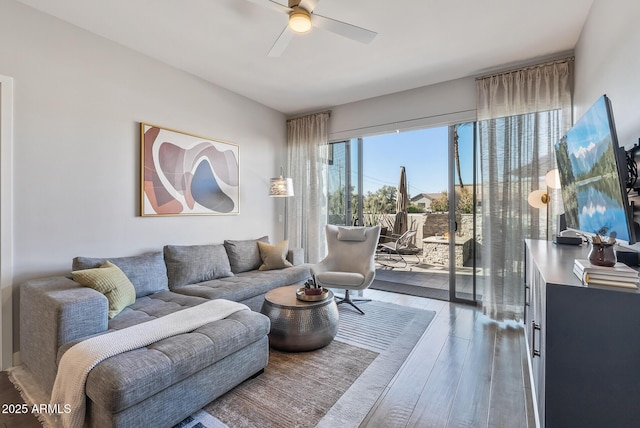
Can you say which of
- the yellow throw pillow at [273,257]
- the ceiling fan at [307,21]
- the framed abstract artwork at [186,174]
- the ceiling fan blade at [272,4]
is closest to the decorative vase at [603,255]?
the ceiling fan at [307,21]

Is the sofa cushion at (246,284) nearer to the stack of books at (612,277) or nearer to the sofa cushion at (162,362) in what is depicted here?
the sofa cushion at (162,362)

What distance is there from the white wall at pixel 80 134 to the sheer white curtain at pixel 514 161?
342 centimetres

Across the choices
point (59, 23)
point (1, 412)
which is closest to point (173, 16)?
point (59, 23)

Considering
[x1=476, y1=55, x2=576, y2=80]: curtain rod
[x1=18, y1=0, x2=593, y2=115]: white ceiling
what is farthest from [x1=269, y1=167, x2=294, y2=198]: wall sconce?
[x1=476, y1=55, x2=576, y2=80]: curtain rod

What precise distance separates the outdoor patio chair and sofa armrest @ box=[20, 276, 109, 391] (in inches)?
164

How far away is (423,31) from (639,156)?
1.91 m

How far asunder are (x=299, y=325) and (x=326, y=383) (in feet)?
1.67

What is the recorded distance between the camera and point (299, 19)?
1996mm

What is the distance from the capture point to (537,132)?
3084 mm

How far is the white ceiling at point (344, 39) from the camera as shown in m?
2.29

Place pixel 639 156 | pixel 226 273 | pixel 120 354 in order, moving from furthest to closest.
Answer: pixel 226 273 → pixel 120 354 → pixel 639 156

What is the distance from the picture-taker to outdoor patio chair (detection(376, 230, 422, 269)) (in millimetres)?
5086

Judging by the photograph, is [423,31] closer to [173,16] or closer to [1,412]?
[173,16]

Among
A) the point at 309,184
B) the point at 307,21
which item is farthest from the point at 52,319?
the point at 309,184
